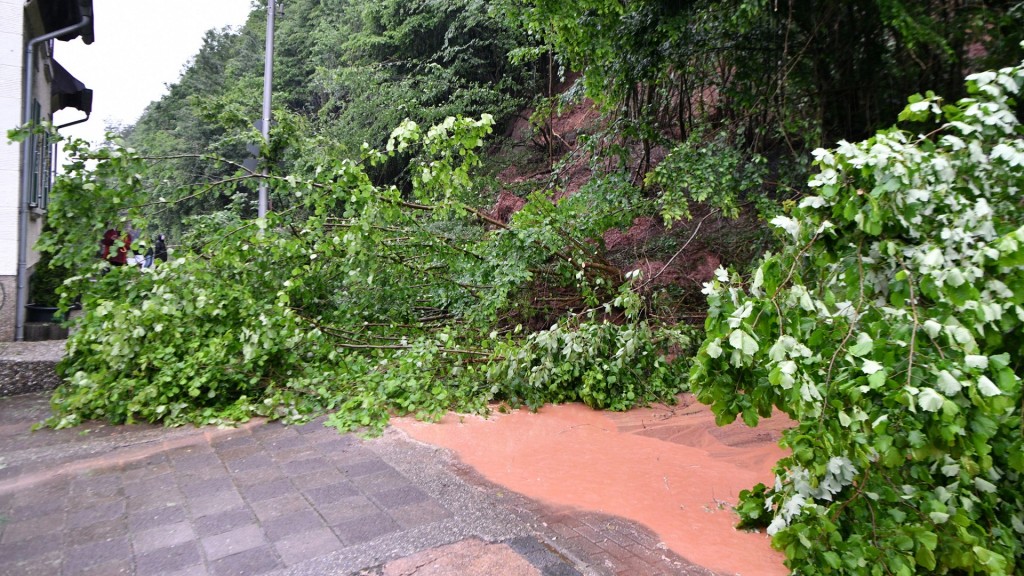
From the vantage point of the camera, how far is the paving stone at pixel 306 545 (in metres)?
3.02

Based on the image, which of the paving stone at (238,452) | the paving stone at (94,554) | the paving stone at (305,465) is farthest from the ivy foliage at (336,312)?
the paving stone at (94,554)

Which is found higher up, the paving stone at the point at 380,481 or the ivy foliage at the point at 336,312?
the ivy foliage at the point at 336,312

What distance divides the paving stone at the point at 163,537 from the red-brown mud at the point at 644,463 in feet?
5.85

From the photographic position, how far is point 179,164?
907 inches

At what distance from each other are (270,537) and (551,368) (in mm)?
3440

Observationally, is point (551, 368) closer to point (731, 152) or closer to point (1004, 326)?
point (731, 152)

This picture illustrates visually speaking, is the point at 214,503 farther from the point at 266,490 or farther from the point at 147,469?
the point at 147,469

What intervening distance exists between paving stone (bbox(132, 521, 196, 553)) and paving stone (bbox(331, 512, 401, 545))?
0.72m

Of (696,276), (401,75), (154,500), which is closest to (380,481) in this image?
(154,500)

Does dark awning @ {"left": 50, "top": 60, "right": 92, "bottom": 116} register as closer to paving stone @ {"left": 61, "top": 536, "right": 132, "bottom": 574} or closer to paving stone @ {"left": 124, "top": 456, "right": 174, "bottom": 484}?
paving stone @ {"left": 124, "top": 456, "right": 174, "bottom": 484}

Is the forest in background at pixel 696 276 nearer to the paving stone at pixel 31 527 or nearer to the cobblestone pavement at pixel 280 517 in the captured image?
the cobblestone pavement at pixel 280 517

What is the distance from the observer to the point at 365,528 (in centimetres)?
333

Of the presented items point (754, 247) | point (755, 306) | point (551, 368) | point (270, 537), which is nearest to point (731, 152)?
point (754, 247)

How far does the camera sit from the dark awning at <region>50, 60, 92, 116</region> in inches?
433
